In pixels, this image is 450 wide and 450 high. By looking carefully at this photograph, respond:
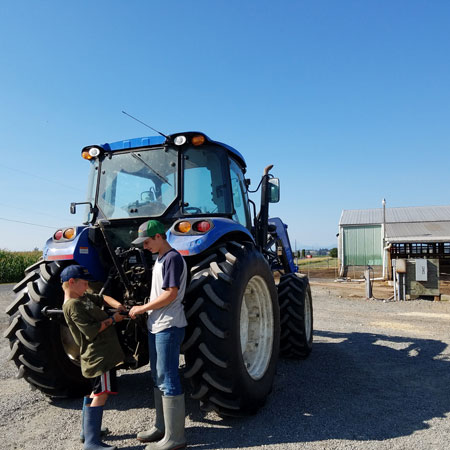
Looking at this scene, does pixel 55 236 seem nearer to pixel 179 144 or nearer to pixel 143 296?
pixel 143 296

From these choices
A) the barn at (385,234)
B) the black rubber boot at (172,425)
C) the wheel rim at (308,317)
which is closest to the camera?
the black rubber boot at (172,425)

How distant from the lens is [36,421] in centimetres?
349

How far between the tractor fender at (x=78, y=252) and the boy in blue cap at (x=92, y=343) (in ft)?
2.07

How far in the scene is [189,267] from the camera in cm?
364

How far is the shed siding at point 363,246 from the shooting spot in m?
29.1

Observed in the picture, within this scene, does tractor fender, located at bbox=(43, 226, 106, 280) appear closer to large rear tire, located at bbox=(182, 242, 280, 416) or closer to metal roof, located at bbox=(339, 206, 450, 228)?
large rear tire, located at bbox=(182, 242, 280, 416)

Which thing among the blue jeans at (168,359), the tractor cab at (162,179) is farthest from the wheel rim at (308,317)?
the blue jeans at (168,359)

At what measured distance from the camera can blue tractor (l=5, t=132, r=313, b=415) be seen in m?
3.17

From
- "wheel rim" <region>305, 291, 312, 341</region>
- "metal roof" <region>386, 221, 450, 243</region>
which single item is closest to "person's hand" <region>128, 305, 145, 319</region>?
"wheel rim" <region>305, 291, 312, 341</region>

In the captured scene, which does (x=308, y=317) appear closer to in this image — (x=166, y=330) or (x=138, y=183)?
(x=138, y=183)

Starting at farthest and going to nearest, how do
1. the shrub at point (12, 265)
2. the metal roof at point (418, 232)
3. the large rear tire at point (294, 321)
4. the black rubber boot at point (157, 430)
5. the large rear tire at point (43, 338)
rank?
the metal roof at point (418, 232)
the shrub at point (12, 265)
the large rear tire at point (294, 321)
the large rear tire at point (43, 338)
the black rubber boot at point (157, 430)

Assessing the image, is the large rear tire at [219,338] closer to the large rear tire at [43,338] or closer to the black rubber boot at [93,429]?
the black rubber boot at [93,429]

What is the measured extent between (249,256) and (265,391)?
47.0 inches

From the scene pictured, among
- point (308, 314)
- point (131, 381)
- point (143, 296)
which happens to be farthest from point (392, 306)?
point (143, 296)
